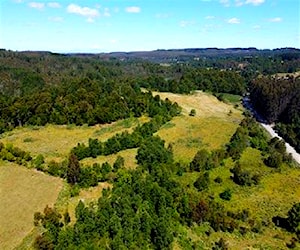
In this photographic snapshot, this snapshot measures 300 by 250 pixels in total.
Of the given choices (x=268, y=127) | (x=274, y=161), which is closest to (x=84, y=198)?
(x=274, y=161)

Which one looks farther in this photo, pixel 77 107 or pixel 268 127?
pixel 268 127

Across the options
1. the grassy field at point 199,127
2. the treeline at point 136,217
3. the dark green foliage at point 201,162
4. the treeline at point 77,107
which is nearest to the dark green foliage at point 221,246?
the treeline at point 136,217

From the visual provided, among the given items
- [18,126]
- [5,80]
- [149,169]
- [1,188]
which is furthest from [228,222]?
[5,80]

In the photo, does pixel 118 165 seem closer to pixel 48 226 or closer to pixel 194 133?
pixel 48 226

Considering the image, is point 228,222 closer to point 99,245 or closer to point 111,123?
point 99,245

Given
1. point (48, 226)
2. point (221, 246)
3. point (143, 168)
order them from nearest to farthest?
point (48, 226) < point (221, 246) < point (143, 168)

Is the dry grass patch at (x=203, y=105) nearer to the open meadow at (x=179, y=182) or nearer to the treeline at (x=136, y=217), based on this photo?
the open meadow at (x=179, y=182)
